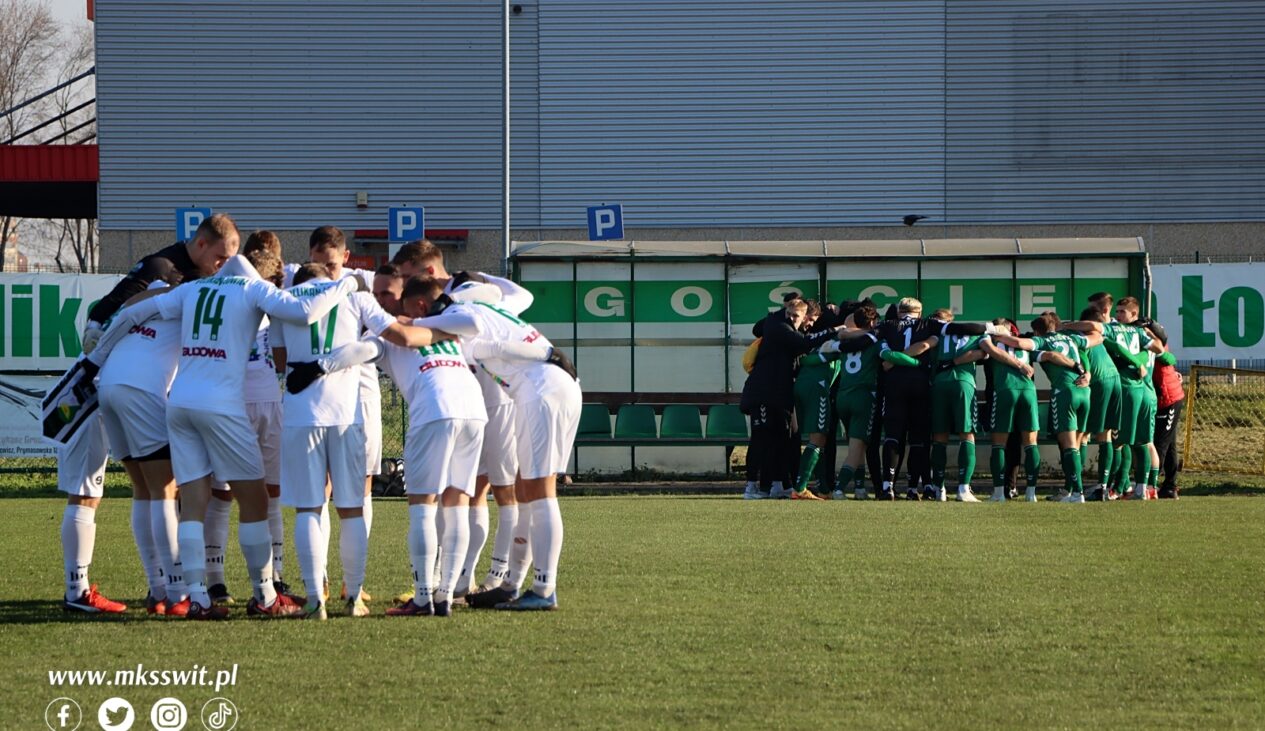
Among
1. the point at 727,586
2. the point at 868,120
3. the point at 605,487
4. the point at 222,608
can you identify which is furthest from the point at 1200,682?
the point at 868,120

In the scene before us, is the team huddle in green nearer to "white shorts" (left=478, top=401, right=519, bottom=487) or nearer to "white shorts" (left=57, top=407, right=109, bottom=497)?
"white shorts" (left=478, top=401, right=519, bottom=487)

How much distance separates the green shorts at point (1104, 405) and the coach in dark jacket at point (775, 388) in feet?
9.06

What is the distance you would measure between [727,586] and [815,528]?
3.61 metres

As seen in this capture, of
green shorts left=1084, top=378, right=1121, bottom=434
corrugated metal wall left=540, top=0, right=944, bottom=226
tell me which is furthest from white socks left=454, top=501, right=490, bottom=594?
corrugated metal wall left=540, top=0, right=944, bottom=226

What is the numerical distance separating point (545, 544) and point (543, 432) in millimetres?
581

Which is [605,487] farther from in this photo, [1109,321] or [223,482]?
[223,482]

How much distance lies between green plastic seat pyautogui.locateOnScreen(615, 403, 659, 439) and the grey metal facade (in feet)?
56.0

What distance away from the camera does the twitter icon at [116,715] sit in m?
5.42

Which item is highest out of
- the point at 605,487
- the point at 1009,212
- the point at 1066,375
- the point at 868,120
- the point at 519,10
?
→ the point at 519,10

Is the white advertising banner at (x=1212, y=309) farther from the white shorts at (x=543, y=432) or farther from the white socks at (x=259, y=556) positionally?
the white socks at (x=259, y=556)

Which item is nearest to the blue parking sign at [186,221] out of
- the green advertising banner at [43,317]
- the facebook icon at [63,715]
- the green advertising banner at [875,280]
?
the green advertising banner at [43,317]

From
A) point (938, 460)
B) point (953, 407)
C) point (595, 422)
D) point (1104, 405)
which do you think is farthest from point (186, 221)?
point (1104, 405)

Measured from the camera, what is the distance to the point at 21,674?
6258 millimetres

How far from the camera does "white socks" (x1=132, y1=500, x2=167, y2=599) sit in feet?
27.0
